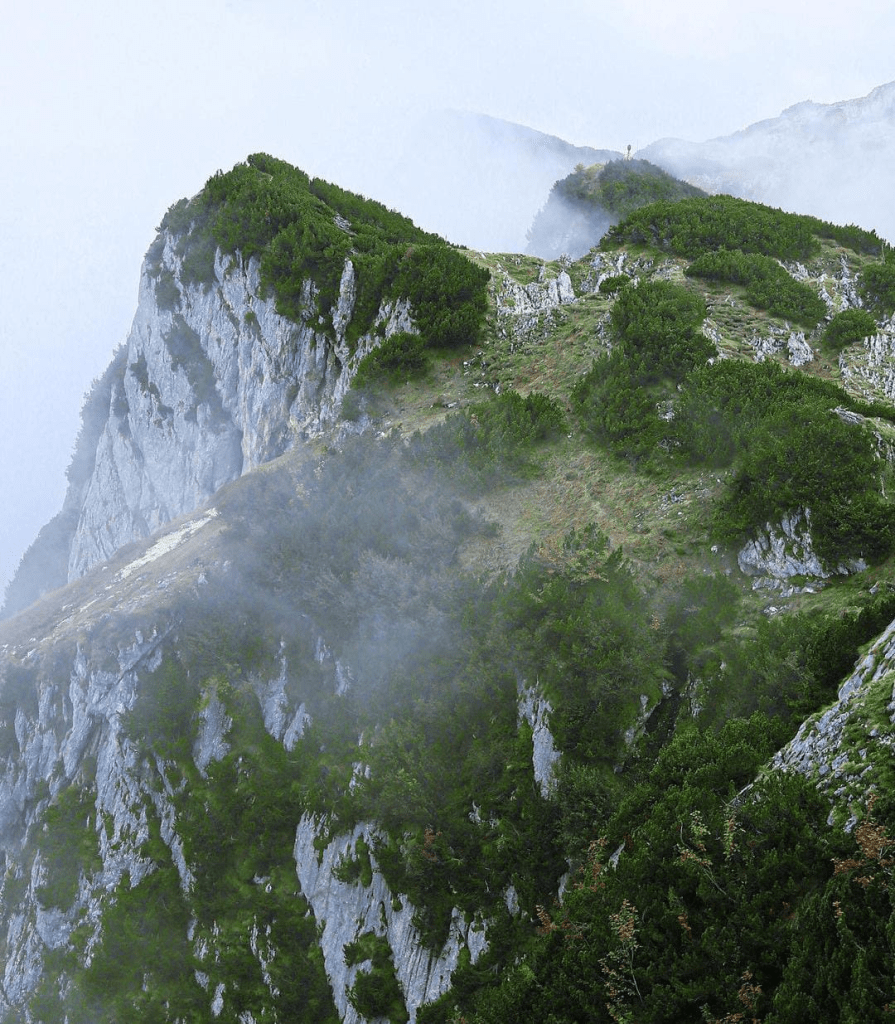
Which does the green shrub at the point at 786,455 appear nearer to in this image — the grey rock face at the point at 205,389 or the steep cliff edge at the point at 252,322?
the steep cliff edge at the point at 252,322

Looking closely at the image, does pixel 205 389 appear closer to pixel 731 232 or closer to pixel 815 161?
pixel 731 232

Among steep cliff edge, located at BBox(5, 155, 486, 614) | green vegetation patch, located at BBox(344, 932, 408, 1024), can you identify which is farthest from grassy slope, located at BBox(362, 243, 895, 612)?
green vegetation patch, located at BBox(344, 932, 408, 1024)

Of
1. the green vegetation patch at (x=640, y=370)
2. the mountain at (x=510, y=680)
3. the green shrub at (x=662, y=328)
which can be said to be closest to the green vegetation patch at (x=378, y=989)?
the mountain at (x=510, y=680)

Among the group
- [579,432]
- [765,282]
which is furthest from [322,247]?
[765,282]

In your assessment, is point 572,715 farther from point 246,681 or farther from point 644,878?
point 246,681

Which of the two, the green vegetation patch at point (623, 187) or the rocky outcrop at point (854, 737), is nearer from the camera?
the rocky outcrop at point (854, 737)

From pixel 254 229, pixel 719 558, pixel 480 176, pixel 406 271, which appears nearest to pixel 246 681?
pixel 719 558
